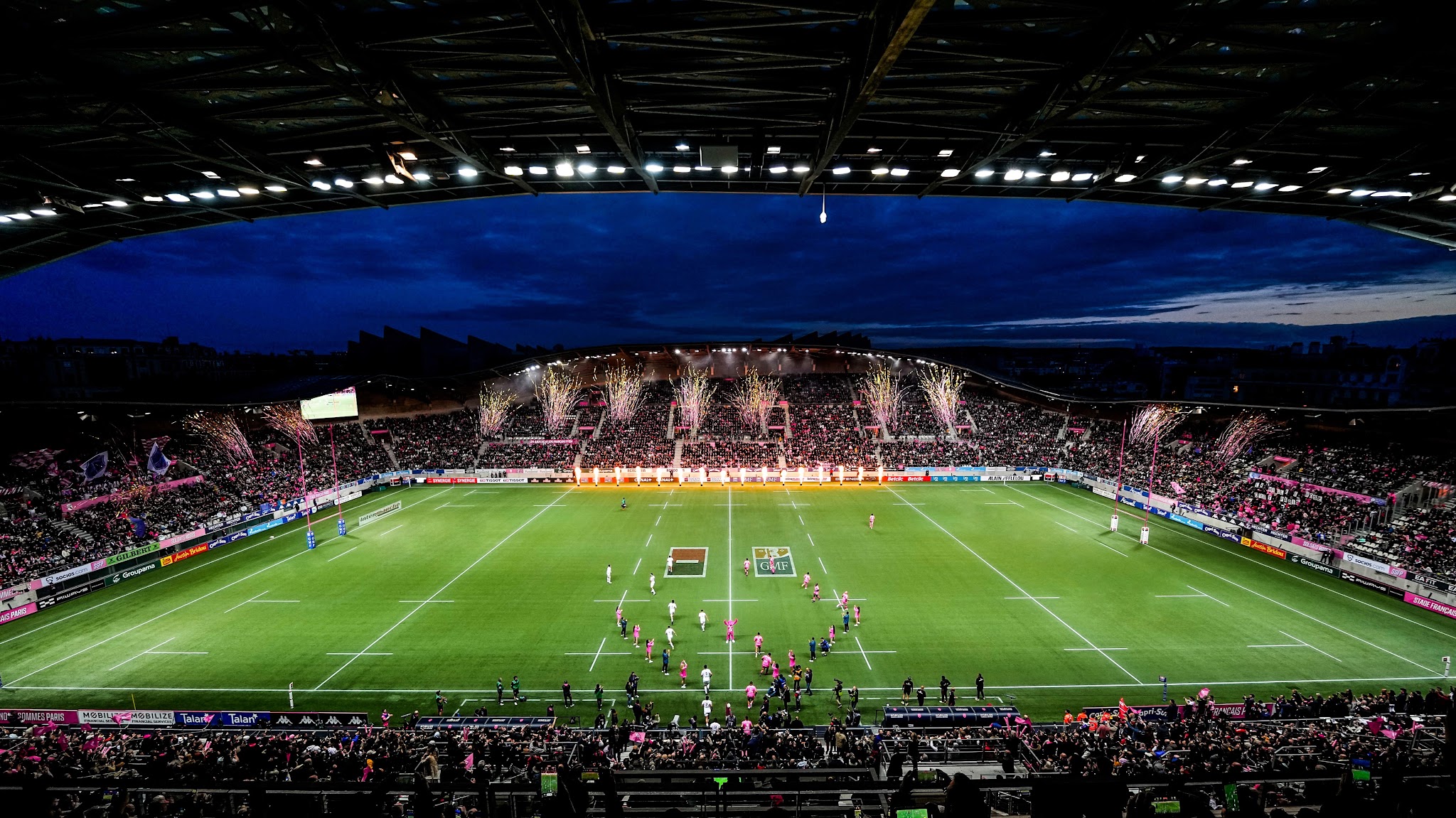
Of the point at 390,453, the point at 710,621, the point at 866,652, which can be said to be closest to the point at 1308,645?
the point at 866,652

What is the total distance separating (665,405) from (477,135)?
5526cm

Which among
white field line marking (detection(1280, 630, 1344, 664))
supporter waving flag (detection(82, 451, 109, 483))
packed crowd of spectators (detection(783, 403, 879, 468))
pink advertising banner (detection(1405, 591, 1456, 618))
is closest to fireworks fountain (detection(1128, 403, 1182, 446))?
pink advertising banner (detection(1405, 591, 1456, 618))

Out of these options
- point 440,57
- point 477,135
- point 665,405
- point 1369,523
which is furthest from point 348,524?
point 1369,523

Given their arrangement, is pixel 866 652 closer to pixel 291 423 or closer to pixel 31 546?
pixel 31 546

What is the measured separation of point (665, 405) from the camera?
2650 inches

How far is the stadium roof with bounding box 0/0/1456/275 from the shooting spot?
844cm

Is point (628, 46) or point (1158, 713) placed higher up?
point (628, 46)

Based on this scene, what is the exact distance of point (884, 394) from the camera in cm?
6575

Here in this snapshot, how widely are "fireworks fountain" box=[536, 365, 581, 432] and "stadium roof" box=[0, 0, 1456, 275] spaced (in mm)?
48407

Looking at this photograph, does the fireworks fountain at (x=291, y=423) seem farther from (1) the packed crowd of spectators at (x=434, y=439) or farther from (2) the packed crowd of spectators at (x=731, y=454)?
(2) the packed crowd of spectators at (x=731, y=454)

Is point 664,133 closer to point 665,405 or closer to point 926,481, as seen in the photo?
point 926,481

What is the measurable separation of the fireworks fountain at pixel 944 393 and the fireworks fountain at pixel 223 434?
65.1 metres

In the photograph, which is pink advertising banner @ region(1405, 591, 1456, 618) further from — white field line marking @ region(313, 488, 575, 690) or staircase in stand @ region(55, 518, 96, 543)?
staircase in stand @ region(55, 518, 96, 543)

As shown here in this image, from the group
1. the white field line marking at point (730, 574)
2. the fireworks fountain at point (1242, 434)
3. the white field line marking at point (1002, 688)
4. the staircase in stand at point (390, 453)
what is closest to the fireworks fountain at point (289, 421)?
the staircase in stand at point (390, 453)
